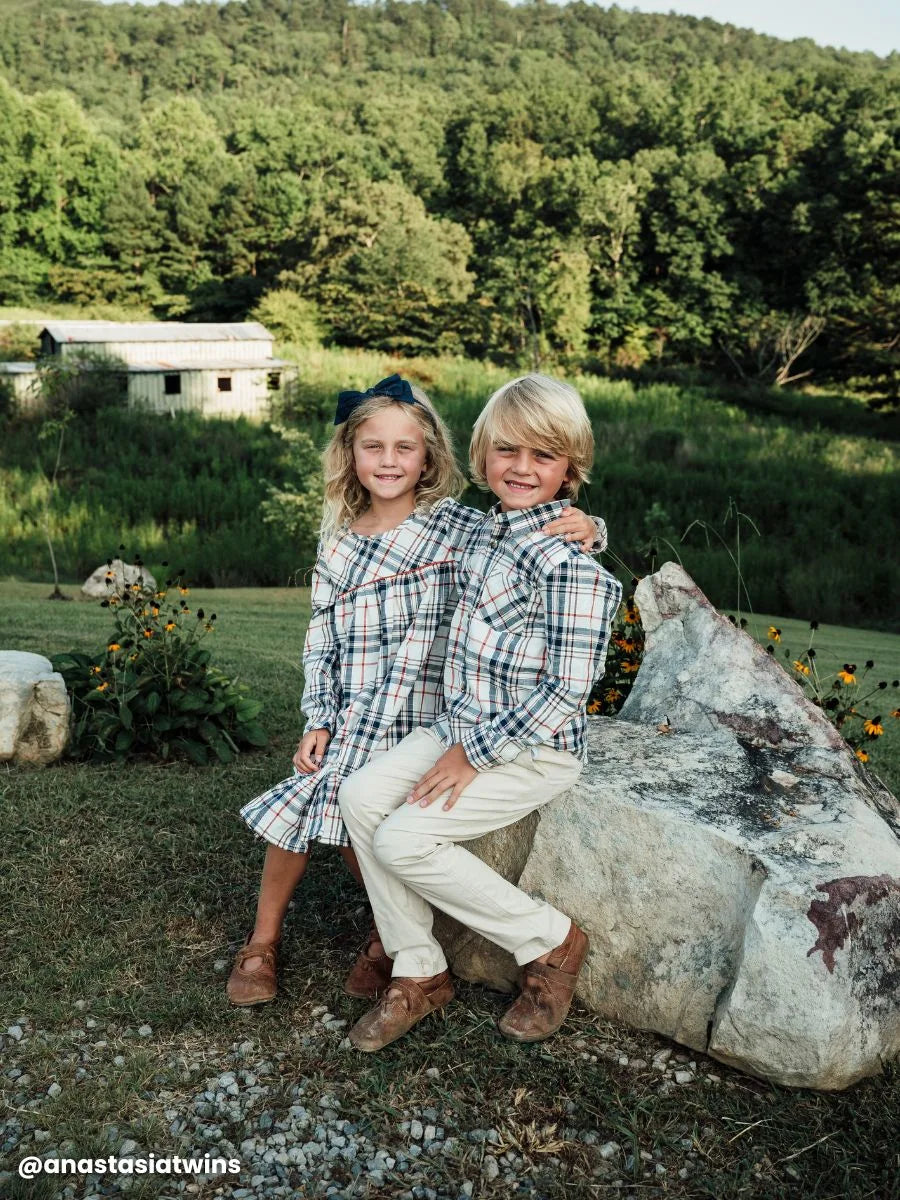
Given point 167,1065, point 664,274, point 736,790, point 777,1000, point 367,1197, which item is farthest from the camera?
point 664,274

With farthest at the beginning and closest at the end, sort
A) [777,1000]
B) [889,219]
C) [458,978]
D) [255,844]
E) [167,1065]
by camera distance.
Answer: [889,219]
[255,844]
[458,978]
[167,1065]
[777,1000]

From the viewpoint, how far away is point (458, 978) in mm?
3148

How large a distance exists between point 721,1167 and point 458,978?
0.97 meters

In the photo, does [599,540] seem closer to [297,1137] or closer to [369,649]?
[369,649]

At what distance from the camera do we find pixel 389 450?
3.18m

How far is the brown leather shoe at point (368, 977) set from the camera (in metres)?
3.02

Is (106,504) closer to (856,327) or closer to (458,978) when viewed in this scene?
(458,978)

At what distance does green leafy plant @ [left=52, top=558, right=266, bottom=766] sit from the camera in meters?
4.88

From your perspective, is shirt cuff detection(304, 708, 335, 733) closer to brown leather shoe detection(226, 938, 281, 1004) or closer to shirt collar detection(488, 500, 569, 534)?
brown leather shoe detection(226, 938, 281, 1004)

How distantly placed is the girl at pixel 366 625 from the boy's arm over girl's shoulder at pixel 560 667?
0.25 metres

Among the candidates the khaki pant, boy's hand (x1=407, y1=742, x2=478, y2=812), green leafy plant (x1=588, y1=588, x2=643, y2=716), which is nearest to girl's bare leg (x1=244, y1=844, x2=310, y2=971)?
the khaki pant

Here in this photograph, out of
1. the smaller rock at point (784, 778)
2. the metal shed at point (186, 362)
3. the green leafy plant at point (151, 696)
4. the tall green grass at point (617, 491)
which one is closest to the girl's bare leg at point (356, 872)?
the smaller rock at point (784, 778)

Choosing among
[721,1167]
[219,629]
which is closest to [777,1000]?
[721,1167]

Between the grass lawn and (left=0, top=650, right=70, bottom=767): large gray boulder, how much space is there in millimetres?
630
